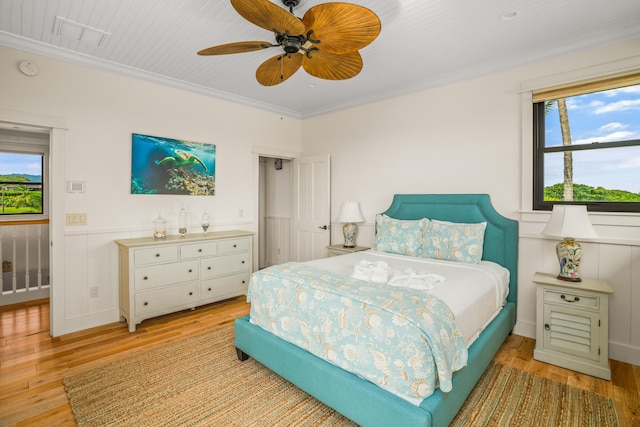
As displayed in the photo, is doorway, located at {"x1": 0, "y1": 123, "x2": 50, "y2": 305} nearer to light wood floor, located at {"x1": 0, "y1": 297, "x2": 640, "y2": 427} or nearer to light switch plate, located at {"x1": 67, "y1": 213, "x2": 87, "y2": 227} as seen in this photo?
light wood floor, located at {"x1": 0, "y1": 297, "x2": 640, "y2": 427}

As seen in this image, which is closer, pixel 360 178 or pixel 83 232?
pixel 83 232

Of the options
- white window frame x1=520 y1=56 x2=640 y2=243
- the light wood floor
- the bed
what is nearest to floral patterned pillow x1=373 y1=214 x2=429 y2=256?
the bed

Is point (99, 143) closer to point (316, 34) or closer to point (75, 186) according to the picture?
point (75, 186)

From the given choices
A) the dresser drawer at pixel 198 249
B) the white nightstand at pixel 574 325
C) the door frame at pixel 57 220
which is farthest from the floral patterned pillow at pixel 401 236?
the door frame at pixel 57 220

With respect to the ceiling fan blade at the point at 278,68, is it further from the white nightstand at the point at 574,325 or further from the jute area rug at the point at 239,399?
the white nightstand at the point at 574,325

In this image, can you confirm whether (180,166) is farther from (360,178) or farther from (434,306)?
(434,306)

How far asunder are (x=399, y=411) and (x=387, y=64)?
3059mm

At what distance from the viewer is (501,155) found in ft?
10.5

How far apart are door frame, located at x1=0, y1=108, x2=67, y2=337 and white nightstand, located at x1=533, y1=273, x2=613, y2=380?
4349 millimetres

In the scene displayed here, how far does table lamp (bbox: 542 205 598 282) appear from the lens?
7.91ft

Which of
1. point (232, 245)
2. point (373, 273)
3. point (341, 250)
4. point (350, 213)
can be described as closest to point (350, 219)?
point (350, 213)

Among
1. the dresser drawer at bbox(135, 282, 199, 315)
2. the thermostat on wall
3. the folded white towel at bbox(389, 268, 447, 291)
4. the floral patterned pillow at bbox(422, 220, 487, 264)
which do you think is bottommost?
the dresser drawer at bbox(135, 282, 199, 315)

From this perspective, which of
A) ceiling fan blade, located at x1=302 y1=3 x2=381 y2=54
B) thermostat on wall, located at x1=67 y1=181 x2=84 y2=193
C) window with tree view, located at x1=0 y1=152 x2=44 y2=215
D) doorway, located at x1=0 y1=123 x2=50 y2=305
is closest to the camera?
ceiling fan blade, located at x1=302 y1=3 x2=381 y2=54

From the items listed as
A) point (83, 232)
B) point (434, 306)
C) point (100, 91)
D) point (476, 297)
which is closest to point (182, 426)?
point (434, 306)
